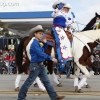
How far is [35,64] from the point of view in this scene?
6852 millimetres

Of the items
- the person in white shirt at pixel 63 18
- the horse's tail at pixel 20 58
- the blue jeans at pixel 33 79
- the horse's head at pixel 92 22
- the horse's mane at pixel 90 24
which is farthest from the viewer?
the horse's mane at pixel 90 24

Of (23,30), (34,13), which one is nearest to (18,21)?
(34,13)

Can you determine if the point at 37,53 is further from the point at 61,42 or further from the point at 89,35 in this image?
the point at 89,35

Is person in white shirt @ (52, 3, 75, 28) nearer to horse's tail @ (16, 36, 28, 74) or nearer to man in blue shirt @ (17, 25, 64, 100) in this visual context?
horse's tail @ (16, 36, 28, 74)

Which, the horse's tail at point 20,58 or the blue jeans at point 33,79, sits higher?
the horse's tail at point 20,58

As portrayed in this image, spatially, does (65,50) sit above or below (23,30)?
below

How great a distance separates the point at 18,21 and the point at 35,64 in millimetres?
24443

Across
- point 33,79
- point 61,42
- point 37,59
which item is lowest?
point 33,79

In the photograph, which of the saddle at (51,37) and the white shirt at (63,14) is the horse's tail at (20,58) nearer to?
the saddle at (51,37)

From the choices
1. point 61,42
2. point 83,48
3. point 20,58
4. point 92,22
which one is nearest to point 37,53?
point 61,42

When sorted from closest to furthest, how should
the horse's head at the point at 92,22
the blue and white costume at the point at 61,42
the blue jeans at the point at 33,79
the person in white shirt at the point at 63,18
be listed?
the blue jeans at the point at 33,79, the blue and white costume at the point at 61,42, the person in white shirt at the point at 63,18, the horse's head at the point at 92,22

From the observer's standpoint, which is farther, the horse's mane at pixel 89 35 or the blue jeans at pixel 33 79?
the horse's mane at pixel 89 35

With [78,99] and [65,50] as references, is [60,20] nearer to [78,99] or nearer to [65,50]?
[65,50]

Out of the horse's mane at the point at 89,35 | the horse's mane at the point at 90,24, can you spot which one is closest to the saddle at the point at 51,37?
the horse's mane at the point at 89,35
